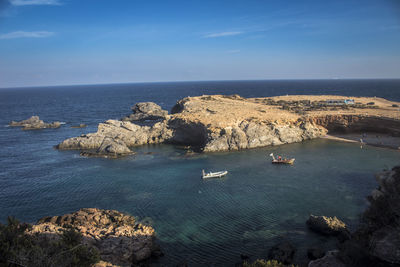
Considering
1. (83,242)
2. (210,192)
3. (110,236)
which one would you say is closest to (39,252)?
(83,242)

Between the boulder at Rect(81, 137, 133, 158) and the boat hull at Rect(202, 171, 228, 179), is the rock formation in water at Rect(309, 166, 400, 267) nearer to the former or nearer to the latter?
the boat hull at Rect(202, 171, 228, 179)

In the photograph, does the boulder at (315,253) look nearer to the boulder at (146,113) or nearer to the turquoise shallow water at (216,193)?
the turquoise shallow water at (216,193)

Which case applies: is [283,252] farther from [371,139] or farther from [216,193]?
[371,139]

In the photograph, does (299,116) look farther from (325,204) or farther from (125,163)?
(125,163)

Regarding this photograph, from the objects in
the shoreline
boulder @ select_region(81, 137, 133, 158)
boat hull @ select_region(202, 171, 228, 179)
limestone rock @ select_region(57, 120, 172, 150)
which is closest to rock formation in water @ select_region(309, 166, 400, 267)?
boat hull @ select_region(202, 171, 228, 179)

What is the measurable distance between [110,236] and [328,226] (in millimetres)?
18296

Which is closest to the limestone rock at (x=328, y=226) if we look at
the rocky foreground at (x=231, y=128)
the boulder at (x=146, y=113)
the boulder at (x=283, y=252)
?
the boulder at (x=283, y=252)

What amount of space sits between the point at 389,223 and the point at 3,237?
2213 centimetres

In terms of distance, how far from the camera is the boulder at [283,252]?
62.4 ft

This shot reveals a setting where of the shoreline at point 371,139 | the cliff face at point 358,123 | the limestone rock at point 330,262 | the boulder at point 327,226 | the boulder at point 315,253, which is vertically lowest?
the boulder at point 315,253

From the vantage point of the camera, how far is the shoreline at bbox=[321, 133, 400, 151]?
155ft

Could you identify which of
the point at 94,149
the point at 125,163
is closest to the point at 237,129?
the point at 125,163

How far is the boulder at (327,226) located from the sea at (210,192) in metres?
0.70

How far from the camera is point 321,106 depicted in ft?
235
